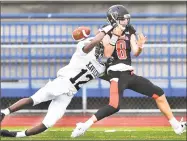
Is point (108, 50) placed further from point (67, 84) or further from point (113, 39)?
point (67, 84)

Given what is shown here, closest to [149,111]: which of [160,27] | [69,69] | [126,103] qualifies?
[126,103]

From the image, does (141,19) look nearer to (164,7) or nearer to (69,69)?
(164,7)

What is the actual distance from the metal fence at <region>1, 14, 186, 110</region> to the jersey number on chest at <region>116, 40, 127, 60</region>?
5151mm

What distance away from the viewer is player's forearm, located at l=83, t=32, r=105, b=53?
8.46m

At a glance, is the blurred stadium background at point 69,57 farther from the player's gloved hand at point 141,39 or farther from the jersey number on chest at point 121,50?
the player's gloved hand at point 141,39

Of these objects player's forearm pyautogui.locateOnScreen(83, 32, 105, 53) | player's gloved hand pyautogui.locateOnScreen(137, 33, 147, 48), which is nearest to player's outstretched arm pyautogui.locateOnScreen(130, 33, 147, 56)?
player's gloved hand pyautogui.locateOnScreen(137, 33, 147, 48)

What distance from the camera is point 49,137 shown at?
32.1 feet

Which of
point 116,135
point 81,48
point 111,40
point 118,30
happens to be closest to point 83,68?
point 81,48

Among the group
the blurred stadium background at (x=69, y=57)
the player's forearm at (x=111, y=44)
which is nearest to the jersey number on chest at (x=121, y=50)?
the player's forearm at (x=111, y=44)

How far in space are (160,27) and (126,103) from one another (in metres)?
1.78

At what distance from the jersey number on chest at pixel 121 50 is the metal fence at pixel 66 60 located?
5.15 meters

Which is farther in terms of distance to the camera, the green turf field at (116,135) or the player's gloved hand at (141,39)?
the green turf field at (116,135)

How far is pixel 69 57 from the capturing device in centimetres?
1450

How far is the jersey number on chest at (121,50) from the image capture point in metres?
8.98
